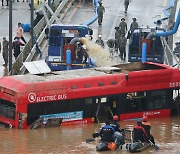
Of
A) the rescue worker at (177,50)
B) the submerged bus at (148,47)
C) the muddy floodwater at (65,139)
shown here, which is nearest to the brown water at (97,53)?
the submerged bus at (148,47)

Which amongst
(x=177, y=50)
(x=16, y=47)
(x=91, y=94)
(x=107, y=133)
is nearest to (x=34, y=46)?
(x=16, y=47)

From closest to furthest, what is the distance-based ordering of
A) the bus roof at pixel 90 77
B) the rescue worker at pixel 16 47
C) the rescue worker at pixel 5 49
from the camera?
the bus roof at pixel 90 77 → the rescue worker at pixel 5 49 → the rescue worker at pixel 16 47

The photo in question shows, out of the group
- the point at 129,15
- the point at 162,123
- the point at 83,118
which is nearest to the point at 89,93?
the point at 83,118

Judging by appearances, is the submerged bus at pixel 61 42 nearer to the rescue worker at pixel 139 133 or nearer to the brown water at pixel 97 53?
the brown water at pixel 97 53

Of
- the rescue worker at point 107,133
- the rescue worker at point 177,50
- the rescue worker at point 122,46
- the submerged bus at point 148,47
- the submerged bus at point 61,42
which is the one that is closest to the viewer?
the rescue worker at point 107,133

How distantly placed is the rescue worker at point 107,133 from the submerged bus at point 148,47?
43.5ft

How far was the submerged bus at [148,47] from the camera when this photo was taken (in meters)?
39.4

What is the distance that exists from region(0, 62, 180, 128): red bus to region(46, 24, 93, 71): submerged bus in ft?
22.2

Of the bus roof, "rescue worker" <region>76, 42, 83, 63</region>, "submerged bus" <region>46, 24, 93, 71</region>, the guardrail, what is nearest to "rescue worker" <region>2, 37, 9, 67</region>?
the guardrail

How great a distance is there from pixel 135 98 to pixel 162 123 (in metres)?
1.31

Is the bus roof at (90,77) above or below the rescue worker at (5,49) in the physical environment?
below

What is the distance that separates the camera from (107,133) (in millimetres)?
26359

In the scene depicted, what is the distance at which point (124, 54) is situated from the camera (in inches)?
1626

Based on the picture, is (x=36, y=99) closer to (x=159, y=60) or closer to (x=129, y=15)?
(x=159, y=60)
